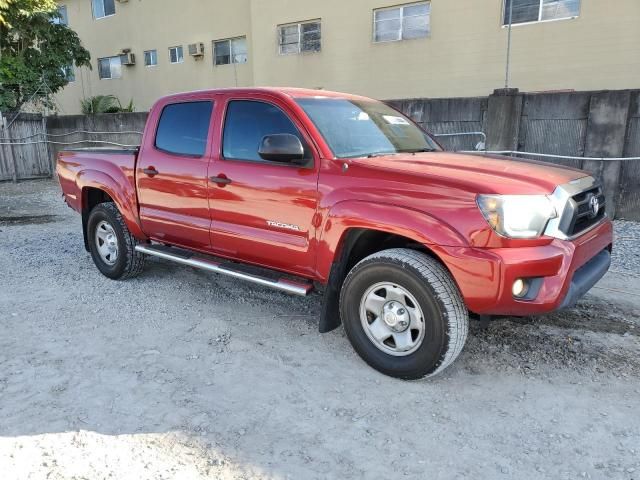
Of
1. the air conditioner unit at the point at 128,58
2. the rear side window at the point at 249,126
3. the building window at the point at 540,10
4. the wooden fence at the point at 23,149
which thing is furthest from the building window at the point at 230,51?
the rear side window at the point at 249,126

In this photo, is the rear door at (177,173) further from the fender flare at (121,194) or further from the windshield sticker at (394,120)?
the windshield sticker at (394,120)

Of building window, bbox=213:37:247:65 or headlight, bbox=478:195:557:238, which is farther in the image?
building window, bbox=213:37:247:65

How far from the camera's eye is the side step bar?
372cm

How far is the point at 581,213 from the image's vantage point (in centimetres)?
331

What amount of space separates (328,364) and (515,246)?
1.49 metres

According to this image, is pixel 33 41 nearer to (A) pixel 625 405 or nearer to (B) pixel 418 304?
(B) pixel 418 304

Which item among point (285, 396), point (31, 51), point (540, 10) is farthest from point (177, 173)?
point (31, 51)

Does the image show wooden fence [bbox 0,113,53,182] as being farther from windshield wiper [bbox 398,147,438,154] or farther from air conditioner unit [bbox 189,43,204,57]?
windshield wiper [bbox 398,147,438,154]

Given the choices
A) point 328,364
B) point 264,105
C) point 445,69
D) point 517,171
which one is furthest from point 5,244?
point 445,69

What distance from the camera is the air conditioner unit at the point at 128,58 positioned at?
67.7ft

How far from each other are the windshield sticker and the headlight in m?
1.67

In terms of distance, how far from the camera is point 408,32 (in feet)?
44.1

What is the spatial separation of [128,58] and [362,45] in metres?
11.3

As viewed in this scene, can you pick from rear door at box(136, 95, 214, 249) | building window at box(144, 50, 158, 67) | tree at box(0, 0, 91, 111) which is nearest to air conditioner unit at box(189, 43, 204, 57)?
building window at box(144, 50, 158, 67)
